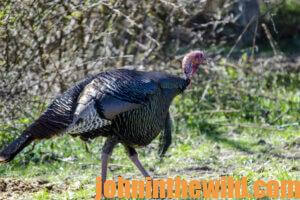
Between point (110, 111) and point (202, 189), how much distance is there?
3.15ft

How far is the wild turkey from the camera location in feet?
19.7

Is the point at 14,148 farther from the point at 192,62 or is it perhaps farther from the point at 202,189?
the point at 192,62

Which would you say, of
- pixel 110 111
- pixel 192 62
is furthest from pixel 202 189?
pixel 192 62

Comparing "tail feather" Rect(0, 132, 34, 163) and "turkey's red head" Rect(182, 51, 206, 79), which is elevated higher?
"turkey's red head" Rect(182, 51, 206, 79)

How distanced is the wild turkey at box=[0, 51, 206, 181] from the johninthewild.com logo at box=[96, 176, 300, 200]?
31cm

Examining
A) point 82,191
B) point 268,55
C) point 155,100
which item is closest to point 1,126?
point 82,191

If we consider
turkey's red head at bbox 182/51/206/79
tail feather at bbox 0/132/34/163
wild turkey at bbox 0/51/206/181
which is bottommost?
tail feather at bbox 0/132/34/163

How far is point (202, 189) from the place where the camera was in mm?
5977

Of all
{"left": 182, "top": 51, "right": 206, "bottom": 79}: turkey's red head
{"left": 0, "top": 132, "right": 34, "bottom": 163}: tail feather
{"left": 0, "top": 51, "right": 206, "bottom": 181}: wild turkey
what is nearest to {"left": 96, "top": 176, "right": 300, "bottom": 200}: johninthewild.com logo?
{"left": 0, "top": 51, "right": 206, "bottom": 181}: wild turkey

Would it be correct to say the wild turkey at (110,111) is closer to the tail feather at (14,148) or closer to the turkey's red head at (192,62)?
the tail feather at (14,148)

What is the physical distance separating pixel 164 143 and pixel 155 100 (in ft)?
2.50

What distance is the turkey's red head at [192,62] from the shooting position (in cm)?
695

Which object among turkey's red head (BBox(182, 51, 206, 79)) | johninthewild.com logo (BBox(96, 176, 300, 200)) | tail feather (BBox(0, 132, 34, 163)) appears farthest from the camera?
turkey's red head (BBox(182, 51, 206, 79))

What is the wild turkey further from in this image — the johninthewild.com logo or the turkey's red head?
the turkey's red head
